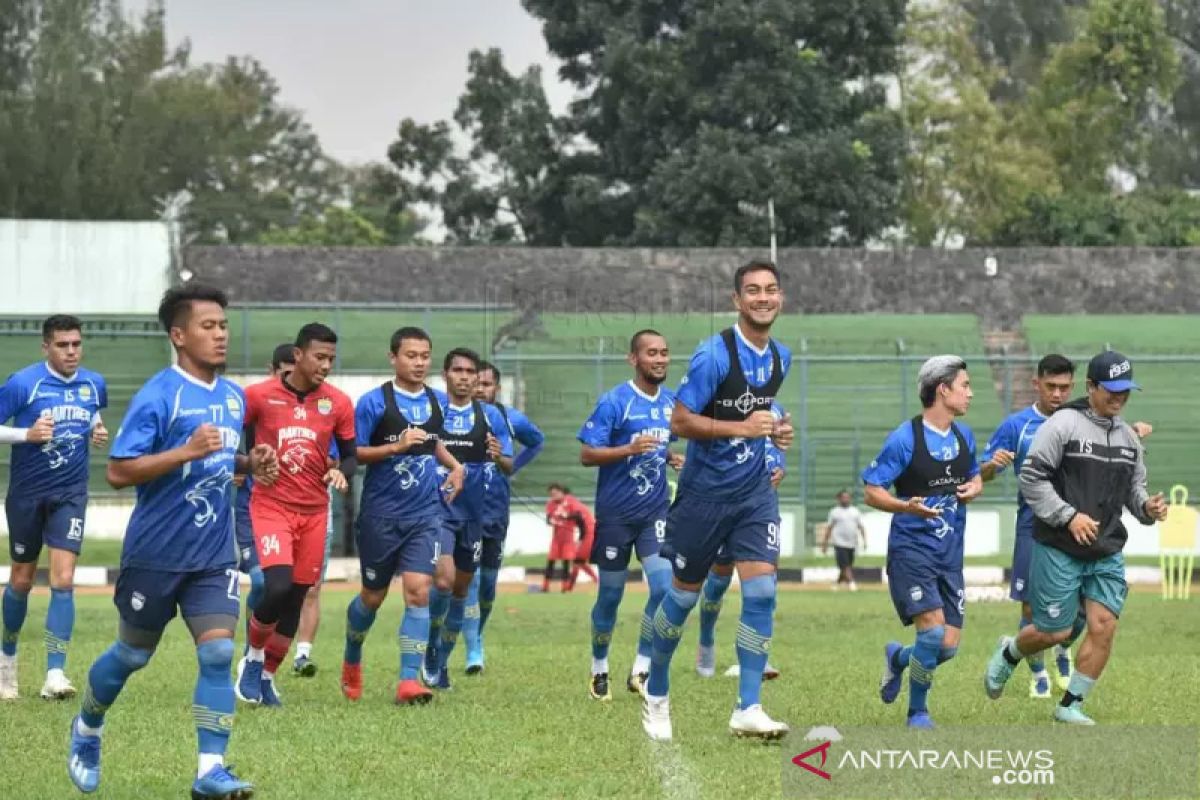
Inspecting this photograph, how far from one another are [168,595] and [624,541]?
222 inches

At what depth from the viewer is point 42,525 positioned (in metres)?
13.7

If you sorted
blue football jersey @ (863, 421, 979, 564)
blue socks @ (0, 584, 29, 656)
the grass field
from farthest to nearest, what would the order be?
blue socks @ (0, 584, 29, 656)
blue football jersey @ (863, 421, 979, 564)
the grass field

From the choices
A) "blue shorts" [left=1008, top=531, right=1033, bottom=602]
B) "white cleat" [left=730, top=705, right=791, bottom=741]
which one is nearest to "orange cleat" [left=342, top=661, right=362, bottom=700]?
"white cleat" [left=730, top=705, right=791, bottom=741]

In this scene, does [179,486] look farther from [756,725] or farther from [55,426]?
[55,426]

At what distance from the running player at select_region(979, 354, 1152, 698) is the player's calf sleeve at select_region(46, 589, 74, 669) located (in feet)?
20.7

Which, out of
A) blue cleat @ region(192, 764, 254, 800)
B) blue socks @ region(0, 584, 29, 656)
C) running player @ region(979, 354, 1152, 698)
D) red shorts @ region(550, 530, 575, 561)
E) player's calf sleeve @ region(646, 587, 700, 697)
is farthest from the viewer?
red shorts @ region(550, 530, 575, 561)

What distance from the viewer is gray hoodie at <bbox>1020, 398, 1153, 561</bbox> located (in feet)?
38.1

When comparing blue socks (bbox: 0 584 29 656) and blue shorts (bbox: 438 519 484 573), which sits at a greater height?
blue shorts (bbox: 438 519 484 573)

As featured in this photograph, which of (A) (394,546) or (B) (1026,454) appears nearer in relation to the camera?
(A) (394,546)

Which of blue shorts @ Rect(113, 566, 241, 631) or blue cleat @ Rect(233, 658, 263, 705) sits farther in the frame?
blue cleat @ Rect(233, 658, 263, 705)

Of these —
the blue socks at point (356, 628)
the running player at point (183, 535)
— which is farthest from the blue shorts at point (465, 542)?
the running player at point (183, 535)

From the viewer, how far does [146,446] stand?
873cm

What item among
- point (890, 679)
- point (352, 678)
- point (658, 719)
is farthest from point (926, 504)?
point (352, 678)

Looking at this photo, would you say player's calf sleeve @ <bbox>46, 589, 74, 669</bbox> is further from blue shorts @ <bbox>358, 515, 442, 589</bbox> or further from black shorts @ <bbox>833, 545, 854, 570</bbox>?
black shorts @ <bbox>833, 545, 854, 570</bbox>
